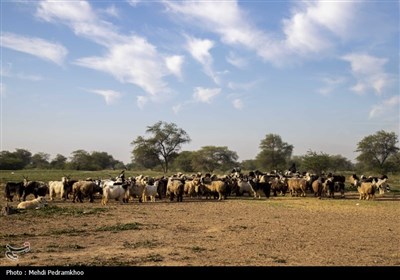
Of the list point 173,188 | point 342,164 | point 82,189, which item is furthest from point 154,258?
point 342,164

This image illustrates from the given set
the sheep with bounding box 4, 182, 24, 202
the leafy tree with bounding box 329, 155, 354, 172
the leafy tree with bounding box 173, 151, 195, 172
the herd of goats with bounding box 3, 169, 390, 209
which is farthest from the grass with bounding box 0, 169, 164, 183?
the leafy tree with bounding box 329, 155, 354, 172

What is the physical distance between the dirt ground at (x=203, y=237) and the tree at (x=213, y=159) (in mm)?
55414

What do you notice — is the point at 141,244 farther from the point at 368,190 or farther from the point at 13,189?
the point at 368,190

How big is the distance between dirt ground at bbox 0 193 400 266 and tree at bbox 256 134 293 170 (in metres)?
50.2

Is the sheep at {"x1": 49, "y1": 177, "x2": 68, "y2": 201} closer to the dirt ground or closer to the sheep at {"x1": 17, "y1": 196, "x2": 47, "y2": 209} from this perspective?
the sheep at {"x1": 17, "y1": 196, "x2": 47, "y2": 209}

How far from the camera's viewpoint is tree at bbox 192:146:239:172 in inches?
2968

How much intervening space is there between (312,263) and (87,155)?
80.5 m

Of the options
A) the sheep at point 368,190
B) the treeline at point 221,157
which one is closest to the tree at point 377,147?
the treeline at point 221,157

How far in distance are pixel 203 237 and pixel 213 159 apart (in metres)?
64.3

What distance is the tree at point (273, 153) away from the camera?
230 feet

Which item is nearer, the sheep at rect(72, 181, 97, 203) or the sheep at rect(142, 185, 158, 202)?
the sheep at rect(72, 181, 97, 203)

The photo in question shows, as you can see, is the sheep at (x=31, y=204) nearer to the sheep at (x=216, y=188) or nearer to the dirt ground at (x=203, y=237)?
the dirt ground at (x=203, y=237)

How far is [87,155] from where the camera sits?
3354 inches
